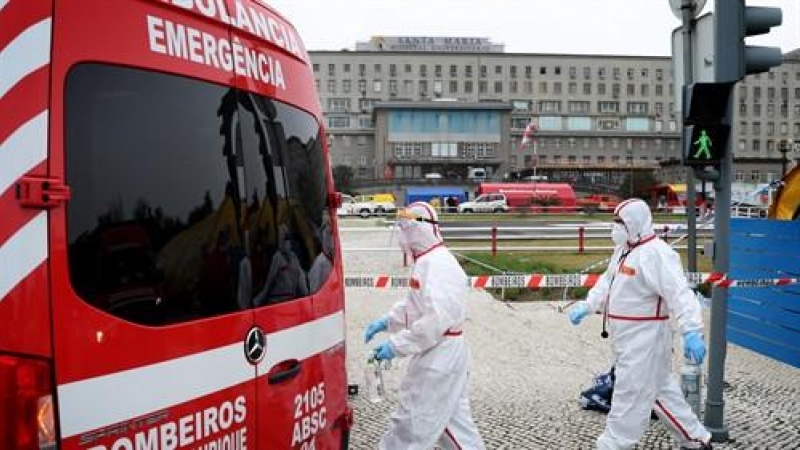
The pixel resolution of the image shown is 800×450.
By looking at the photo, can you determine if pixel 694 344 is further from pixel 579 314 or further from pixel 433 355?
pixel 433 355

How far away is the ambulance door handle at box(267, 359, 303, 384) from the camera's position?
2719mm

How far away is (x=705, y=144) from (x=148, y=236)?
14.3 ft

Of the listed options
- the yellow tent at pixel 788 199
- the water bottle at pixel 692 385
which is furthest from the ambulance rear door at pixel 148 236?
the yellow tent at pixel 788 199

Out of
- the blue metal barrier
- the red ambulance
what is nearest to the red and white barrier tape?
the blue metal barrier

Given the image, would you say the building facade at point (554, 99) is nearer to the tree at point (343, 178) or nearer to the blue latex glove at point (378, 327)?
the tree at point (343, 178)

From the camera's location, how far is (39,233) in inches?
74.3

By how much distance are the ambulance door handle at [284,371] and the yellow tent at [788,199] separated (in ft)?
25.3

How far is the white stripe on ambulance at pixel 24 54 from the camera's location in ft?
6.13

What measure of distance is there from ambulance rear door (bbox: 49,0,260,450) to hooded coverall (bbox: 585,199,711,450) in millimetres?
2948

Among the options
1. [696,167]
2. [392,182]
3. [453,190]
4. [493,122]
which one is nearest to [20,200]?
[696,167]

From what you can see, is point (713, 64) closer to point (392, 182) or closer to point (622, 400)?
point (622, 400)

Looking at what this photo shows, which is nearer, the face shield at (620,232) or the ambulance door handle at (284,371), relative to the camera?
the ambulance door handle at (284,371)

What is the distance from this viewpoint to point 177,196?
2.36m

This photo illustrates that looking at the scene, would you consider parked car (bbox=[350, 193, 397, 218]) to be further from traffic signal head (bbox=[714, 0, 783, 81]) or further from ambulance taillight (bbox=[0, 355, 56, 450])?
ambulance taillight (bbox=[0, 355, 56, 450])
